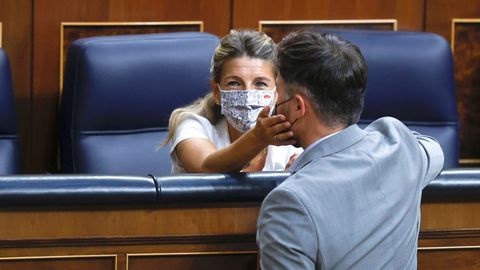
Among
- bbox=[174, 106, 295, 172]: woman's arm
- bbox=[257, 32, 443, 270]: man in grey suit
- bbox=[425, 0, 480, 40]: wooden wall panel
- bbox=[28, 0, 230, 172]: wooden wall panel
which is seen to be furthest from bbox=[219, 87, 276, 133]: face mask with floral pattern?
bbox=[425, 0, 480, 40]: wooden wall panel

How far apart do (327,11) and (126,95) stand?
1.02 metres

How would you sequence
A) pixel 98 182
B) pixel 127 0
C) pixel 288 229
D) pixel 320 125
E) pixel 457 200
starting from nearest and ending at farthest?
1. pixel 288 229
2. pixel 320 125
3. pixel 98 182
4. pixel 457 200
5. pixel 127 0

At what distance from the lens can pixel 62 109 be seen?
138 inches

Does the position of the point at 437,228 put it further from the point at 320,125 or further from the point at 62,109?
the point at 62,109

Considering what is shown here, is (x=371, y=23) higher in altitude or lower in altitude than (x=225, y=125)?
higher

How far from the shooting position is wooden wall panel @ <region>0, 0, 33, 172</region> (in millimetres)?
3717

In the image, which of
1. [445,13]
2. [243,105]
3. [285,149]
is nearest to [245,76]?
[243,105]

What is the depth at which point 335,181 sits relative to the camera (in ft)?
5.55

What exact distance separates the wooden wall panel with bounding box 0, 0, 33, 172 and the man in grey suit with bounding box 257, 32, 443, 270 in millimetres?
2095

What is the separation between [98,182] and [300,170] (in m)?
0.46

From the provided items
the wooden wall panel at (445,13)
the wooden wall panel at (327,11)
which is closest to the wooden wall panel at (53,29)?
the wooden wall panel at (327,11)

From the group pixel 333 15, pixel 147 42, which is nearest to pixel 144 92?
pixel 147 42

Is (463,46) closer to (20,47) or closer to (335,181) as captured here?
(20,47)

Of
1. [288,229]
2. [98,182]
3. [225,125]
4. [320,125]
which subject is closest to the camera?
[288,229]
